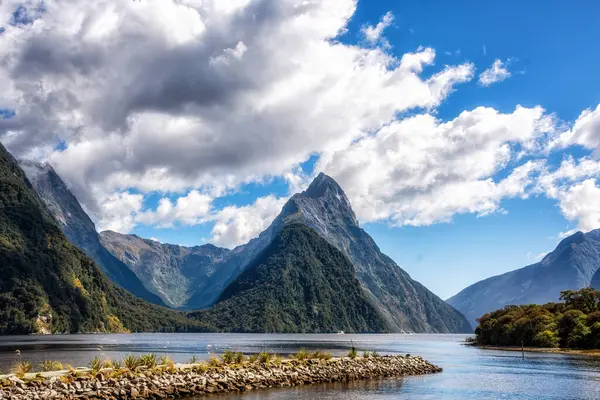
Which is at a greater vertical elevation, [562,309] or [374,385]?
[562,309]

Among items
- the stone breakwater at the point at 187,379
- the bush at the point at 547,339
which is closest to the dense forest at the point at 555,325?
the bush at the point at 547,339

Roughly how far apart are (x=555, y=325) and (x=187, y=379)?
131246 mm

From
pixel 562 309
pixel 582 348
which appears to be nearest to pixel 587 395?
pixel 582 348

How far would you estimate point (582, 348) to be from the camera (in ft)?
447

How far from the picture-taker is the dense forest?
449ft

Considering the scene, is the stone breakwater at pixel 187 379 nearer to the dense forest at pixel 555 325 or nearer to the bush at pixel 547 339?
the dense forest at pixel 555 325

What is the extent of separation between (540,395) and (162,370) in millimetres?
37701

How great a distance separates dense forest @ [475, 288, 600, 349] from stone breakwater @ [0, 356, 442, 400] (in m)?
80.4

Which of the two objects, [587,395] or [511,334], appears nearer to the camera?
[587,395]

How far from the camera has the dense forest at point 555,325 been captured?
136750mm

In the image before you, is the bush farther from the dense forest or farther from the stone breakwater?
the stone breakwater

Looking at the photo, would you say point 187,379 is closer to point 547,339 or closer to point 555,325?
point 547,339

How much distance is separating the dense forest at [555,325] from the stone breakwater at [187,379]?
80436mm

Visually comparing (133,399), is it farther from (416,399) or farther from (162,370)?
(416,399)
